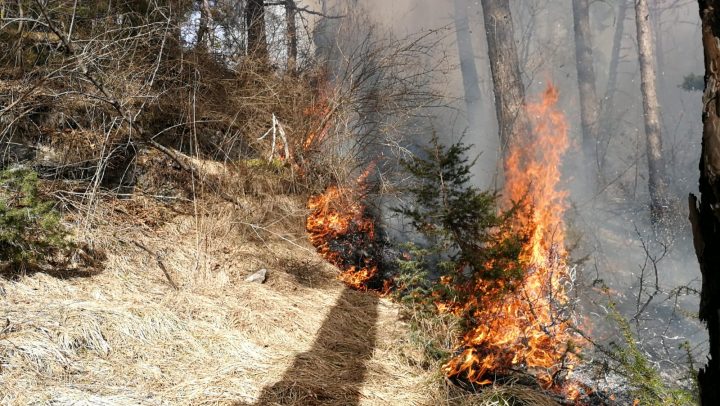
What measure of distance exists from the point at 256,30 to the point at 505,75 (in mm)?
4332

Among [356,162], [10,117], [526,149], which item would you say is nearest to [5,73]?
[10,117]

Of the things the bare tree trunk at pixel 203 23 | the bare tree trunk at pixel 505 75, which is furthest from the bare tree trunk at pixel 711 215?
the bare tree trunk at pixel 505 75

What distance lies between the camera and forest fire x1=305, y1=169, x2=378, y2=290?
6.49 meters

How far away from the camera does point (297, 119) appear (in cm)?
678

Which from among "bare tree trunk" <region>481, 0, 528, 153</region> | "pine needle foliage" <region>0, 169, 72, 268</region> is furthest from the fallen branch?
"bare tree trunk" <region>481, 0, 528, 153</region>

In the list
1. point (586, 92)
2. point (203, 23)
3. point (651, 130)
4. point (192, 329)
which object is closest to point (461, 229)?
point (192, 329)

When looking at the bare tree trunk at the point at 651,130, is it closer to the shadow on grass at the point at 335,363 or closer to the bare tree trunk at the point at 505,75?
the bare tree trunk at the point at 505,75

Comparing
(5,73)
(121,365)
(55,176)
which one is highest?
(5,73)

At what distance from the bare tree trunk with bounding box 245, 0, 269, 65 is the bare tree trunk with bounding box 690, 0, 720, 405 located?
6250 mm

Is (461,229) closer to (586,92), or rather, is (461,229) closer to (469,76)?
(586,92)

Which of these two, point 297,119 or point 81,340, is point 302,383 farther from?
point 297,119

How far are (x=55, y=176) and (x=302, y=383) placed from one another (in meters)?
3.61

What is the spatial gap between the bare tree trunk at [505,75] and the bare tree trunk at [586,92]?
661 centimetres

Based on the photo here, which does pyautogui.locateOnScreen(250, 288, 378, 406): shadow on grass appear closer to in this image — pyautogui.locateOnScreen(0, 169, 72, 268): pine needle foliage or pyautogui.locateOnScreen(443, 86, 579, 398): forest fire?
pyautogui.locateOnScreen(443, 86, 579, 398): forest fire
